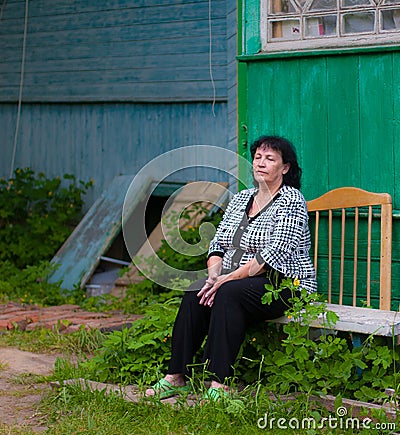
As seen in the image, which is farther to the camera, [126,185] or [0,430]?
[126,185]

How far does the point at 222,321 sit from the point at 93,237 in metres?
3.67

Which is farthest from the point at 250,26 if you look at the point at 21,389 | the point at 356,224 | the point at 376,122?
the point at 21,389

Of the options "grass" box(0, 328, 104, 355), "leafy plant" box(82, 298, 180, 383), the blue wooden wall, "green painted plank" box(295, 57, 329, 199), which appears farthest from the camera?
the blue wooden wall

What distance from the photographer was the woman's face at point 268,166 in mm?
4391

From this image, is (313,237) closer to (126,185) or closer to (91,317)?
(91,317)

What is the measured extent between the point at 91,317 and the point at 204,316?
6.71 feet

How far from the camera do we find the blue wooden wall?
24.3 feet

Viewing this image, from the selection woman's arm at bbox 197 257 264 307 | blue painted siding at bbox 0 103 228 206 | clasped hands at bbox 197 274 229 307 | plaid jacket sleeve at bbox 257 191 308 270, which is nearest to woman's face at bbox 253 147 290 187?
plaid jacket sleeve at bbox 257 191 308 270

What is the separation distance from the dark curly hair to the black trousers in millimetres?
620

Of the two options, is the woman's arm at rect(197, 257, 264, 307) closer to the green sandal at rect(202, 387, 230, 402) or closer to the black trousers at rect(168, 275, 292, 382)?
the black trousers at rect(168, 275, 292, 382)

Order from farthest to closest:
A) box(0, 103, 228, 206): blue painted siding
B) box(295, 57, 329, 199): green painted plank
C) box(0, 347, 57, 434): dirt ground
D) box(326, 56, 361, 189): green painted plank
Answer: box(0, 103, 228, 206): blue painted siding, box(295, 57, 329, 199): green painted plank, box(326, 56, 361, 189): green painted plank, box(0, 347, 57, 434): dirt ground

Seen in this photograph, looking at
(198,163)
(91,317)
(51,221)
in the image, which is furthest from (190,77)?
(91,317)

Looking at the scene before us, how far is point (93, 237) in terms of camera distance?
745 centimetres

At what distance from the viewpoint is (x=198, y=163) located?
748cm
